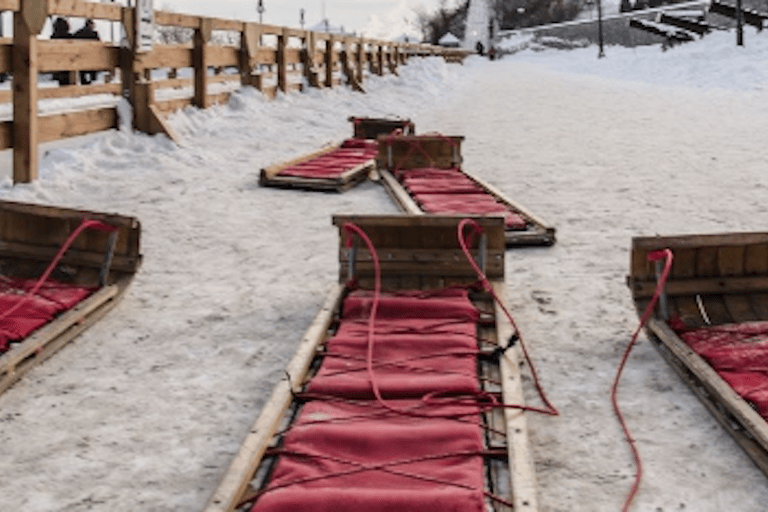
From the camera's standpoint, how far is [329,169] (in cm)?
940

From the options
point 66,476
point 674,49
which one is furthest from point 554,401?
point 674,49

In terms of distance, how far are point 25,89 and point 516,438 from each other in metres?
6.04

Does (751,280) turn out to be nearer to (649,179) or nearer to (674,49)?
(649,179)

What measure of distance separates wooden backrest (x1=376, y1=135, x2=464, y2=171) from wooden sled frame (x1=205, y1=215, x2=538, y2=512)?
14.5ft

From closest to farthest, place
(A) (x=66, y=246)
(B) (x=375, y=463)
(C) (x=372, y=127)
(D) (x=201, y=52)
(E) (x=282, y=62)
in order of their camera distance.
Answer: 1. (B) (x=375, y=463)
2. (A) (x=66, y=246)
3. (D) (x=201, y=52)
4. (C) (x=372, y=127)
5. (E) (x=282, y=62)

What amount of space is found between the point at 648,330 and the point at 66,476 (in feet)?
8.45

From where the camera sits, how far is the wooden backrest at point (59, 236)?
4.89 metres

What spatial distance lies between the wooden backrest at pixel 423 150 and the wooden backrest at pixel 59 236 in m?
4.65

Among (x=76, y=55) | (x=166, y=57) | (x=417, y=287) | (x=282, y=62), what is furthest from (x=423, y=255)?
(x=282, y=62)

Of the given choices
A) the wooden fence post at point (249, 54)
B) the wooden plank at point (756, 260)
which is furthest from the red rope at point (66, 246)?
the wooden fence post at point (249, 54)

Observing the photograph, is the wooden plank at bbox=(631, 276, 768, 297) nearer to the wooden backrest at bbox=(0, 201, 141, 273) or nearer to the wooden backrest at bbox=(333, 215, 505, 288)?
the wooden backrest at bbox=(333, 215, 505, 288)

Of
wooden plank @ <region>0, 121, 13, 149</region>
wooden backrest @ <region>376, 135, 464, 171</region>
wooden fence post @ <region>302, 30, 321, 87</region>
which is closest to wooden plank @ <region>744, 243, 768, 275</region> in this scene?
wooden backrest @ <region>376, 135, 464, 171</region>

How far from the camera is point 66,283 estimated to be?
16.3ft

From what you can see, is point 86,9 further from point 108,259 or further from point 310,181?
point 108,259
